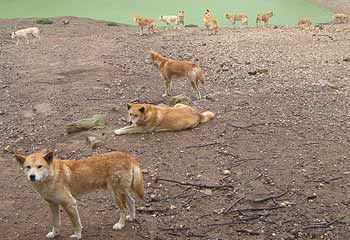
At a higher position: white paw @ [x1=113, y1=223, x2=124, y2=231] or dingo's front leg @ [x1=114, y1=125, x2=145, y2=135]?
dingo's front leg @ [x1=114, y1=125, x2=145, y2=135]

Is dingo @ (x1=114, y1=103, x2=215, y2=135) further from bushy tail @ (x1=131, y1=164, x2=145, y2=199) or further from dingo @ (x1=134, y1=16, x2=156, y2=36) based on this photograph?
dingo @ (x1=134, y1=16, x2=156, y2=36)

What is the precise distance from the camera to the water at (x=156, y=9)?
2481cm

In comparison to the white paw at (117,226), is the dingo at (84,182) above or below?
above

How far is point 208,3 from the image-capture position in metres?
28.6

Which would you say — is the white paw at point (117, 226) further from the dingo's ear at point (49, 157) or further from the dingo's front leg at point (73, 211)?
the dingo's ear at point (49, 157)

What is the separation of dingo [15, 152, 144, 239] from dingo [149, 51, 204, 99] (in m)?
4.47

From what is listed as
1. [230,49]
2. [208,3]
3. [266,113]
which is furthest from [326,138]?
[208,3]

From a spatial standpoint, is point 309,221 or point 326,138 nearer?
point 309,221

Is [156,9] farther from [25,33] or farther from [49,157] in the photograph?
[49,157]

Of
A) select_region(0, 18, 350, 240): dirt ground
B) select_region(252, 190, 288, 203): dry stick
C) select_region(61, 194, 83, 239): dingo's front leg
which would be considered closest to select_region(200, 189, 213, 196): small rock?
select_region(0, 18, 350, 240): dirt ground

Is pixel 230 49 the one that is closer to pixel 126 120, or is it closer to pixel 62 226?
pixel 126 120

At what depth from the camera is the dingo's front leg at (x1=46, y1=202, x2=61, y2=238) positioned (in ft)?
18.1

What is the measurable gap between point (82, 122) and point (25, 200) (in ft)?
6.79

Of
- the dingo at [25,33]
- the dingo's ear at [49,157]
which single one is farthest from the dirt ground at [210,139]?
the dingo at [25,33]
